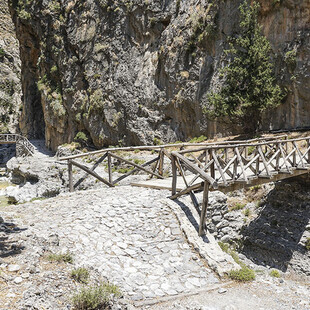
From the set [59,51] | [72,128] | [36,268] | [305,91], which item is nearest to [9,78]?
[59,51]

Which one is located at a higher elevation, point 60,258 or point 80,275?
point 60,258

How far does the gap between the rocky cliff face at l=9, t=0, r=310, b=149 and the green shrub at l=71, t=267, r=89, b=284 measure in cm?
1456

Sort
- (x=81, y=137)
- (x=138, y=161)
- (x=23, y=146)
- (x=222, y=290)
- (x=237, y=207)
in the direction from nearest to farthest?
1. (x=222, y=290)
2. (x=237, y=207)
3. (x=138, y=161)
4. (x=81, y=137)
5. (x=23, y=146)

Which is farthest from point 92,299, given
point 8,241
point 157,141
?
point 157,141

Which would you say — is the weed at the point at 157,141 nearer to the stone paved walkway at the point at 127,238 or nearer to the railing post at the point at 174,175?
the stone paved walkway at the point at 127,238

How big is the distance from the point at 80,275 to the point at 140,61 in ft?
78.8

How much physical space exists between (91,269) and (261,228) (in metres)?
9.12

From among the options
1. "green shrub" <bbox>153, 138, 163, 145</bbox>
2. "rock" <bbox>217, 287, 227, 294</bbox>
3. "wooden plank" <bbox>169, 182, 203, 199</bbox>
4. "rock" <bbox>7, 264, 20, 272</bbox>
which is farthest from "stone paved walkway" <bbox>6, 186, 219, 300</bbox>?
"green shrub" <bbox>153, 138, 163, 145</bbox>

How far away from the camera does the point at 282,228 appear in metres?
12.7

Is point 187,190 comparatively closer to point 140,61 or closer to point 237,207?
point 237,207

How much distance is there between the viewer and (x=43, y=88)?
36.1 meters

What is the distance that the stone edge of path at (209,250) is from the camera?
6.51 m

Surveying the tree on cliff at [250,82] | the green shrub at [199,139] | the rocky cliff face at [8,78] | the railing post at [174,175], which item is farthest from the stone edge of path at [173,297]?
the rocky cliff face at [8,78]

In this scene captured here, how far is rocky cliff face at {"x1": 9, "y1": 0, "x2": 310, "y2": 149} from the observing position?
56.4 feet
